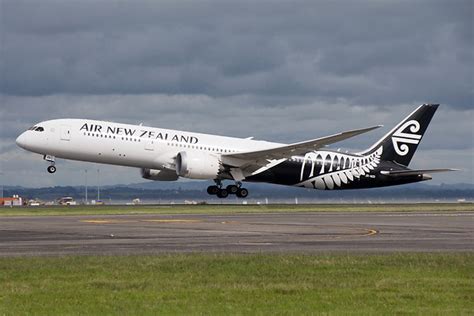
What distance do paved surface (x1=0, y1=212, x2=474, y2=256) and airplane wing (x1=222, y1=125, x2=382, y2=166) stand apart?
15607mm

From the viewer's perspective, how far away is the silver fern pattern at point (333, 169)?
63.5m

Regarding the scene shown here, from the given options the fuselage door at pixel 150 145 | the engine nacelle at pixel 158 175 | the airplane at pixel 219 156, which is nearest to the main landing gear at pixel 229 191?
the airplane at pixel 219 156

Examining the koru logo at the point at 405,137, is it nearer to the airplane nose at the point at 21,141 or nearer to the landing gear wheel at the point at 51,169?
the landing gear wheel at the point at 51,169

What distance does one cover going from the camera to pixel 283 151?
59.2 meters

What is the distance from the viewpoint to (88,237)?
31.0 meters

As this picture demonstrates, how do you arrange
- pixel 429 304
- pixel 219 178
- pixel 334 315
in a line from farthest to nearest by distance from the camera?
pixel 219 178 → pixel 429 304 → pixel 334 315

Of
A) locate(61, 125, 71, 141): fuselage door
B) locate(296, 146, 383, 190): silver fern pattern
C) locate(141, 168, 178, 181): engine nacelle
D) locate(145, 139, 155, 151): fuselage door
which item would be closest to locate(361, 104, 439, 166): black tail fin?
locate(296, 146, 383, 190): silver fern pattern

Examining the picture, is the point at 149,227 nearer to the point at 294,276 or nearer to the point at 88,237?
the point at 88,237

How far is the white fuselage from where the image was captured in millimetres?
55625

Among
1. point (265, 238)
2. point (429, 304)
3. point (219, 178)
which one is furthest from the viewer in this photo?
point (219, 178)

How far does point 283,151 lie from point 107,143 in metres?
12.0

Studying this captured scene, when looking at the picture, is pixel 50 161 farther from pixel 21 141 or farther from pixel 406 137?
pixel 406 137

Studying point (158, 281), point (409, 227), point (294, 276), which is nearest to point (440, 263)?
point (294, 276)

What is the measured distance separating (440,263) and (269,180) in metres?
41.6
